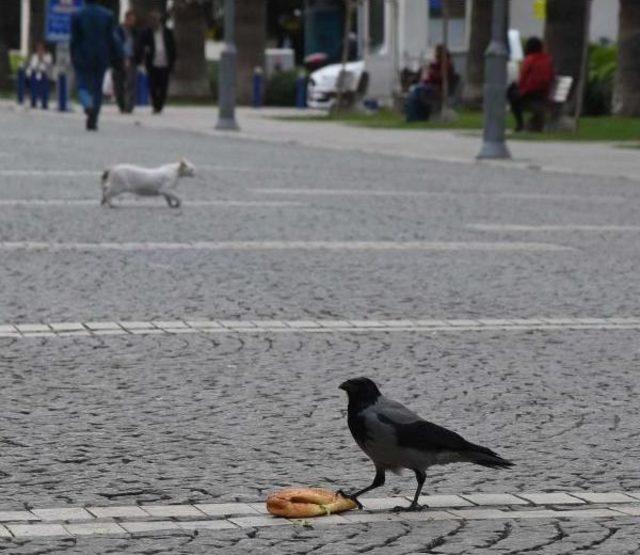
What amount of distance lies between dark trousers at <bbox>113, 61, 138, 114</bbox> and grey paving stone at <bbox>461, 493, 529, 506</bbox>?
37868mm

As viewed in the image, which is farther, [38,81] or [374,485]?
[38,81]

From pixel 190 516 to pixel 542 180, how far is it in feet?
54.2

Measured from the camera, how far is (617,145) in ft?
97.8

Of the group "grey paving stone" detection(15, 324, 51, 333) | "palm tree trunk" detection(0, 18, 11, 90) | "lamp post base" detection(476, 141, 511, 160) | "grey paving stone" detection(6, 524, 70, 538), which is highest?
"grey paving stone" detection(6, 524, 70, 538)

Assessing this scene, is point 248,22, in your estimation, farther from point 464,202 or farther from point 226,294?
point 226,294

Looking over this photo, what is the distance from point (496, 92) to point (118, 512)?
20551 millimetres

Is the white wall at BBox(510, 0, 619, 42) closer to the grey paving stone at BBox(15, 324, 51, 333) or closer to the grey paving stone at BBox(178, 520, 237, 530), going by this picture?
the grey paving stone at BBox(15, 324, 51, 333)

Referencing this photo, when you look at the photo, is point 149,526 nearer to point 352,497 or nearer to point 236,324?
point 352,497

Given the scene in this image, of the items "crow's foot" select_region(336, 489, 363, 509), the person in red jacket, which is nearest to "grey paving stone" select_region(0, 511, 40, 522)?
"crow's foot" select_region(336, 489, 363, 509)

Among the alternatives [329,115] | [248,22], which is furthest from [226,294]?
[248,22]

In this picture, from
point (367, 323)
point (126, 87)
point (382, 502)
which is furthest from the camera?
point (126, 87)

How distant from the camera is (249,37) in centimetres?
4956

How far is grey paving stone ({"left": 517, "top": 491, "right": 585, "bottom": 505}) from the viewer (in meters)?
5.89

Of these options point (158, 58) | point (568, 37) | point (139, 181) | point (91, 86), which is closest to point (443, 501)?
point (139, 181)
